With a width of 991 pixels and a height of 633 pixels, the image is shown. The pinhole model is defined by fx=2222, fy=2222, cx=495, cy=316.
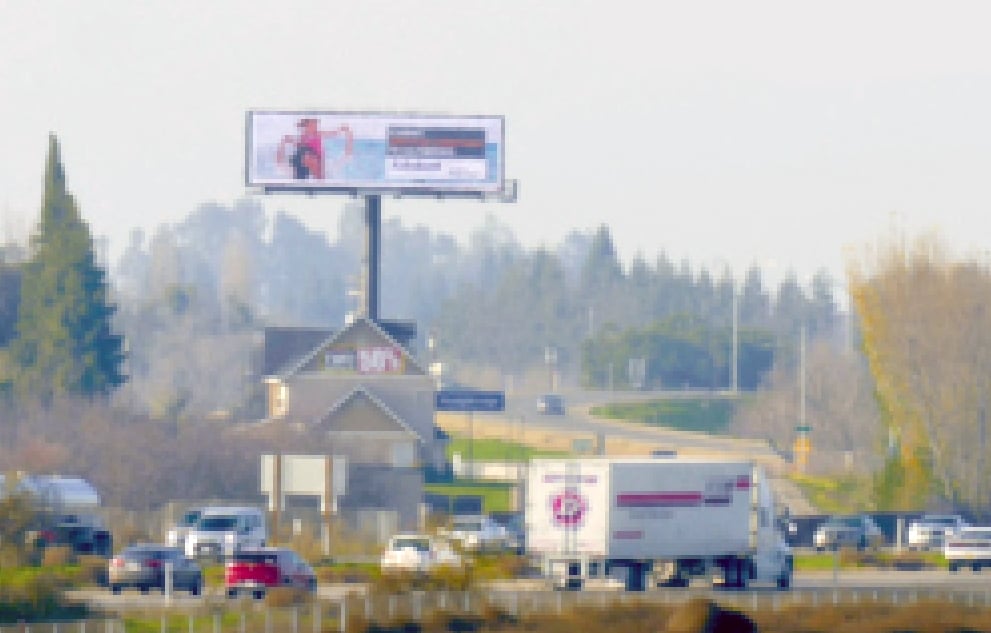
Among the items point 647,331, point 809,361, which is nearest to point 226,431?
point 809,361

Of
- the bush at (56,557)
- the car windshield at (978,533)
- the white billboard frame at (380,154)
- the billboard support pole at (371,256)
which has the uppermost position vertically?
the white billboard frame at (380,154)

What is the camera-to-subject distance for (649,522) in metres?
47.1

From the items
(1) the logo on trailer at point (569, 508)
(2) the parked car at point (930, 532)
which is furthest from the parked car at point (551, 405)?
(1) the logo on trailer at point (569, 508)

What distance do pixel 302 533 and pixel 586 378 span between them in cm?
10948

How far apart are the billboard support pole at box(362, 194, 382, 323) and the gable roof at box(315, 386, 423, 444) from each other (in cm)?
745

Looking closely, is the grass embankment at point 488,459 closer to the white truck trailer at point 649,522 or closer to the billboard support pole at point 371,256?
the billboard support pole at point 371,256

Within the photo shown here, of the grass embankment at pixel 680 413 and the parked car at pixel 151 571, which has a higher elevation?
the grass embankment at pixel 680 413

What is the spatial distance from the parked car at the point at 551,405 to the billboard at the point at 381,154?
41.5 m

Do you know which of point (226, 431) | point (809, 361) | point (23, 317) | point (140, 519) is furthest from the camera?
point (809, 361)

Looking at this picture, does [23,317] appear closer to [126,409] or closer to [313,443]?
[126,409]

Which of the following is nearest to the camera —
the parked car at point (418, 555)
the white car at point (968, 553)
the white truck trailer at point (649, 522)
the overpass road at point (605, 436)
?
the parked car at point (418, 555)

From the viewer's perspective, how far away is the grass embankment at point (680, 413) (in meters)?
137

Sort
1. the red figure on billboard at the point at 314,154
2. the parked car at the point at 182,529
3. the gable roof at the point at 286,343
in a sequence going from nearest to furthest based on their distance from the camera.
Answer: the parked car at the point at 182,529, the red figure on billboard at the point at 314,154, the gable roof at the point at 286,343

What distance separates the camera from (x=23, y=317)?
306 feet
